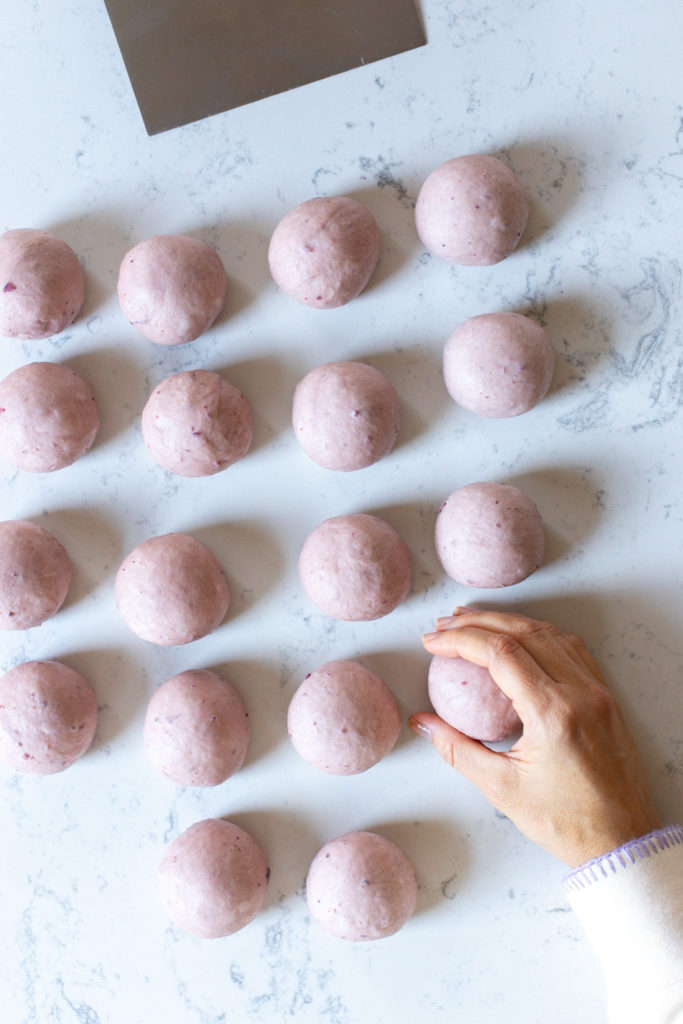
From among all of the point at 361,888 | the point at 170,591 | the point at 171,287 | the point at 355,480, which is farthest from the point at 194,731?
the point at 171,287

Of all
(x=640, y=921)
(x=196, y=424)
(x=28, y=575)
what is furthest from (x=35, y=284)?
(x=640, y=921)

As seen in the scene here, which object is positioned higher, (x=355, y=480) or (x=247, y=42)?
(x=247, y=42)

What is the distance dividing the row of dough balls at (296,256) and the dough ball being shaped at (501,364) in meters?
0.11

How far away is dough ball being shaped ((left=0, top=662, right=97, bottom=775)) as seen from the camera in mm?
1199

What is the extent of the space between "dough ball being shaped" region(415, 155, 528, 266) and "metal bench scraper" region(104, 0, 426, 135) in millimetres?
236

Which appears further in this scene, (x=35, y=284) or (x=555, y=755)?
(x=35, y=284)

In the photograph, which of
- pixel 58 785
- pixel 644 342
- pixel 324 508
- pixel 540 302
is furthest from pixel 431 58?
pixel 58 785

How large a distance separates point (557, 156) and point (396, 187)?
0.80 feet

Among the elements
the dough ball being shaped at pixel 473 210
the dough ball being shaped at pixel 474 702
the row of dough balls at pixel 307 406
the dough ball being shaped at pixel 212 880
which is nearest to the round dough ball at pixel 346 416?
the row of dough balls at pixel 307 406

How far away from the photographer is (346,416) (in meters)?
1.17

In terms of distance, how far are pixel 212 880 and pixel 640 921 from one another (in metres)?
0.58

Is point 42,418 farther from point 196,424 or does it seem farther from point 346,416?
point 346,416

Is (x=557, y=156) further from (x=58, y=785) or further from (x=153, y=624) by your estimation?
(x=58, y=785)

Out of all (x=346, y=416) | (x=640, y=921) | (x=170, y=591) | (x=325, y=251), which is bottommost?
(x=640, y=921)
